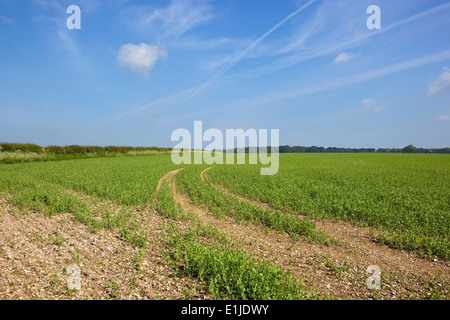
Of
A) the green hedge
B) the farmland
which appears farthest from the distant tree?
the green hedge

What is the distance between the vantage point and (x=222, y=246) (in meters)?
9.27

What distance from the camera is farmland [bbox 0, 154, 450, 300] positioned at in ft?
22.4

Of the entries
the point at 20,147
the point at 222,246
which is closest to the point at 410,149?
the point at 222,246

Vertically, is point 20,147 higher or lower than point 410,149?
lower

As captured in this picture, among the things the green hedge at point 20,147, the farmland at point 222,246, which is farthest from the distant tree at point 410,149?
the green hedge at point 20,147

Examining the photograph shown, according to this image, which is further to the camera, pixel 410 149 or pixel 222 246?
pixel 410 149

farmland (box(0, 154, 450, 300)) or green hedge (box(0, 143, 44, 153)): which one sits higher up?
green hedge (box(0, 143, 44, 153))

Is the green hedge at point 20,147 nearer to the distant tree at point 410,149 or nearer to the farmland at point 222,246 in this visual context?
the farmland at point 222,246

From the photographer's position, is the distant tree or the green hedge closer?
the green hedge

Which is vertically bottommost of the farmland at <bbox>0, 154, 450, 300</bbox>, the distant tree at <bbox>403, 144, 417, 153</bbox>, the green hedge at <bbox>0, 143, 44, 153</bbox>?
the farmland at <bbox>0, 154, 450, 300</bbox>

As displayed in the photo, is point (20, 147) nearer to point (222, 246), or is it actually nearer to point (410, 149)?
point (222, 246)

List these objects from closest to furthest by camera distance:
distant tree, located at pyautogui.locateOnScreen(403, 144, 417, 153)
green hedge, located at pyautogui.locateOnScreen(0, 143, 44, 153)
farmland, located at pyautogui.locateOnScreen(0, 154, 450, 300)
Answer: farmland, located at pyautogui.locateOnScreen(0, 154, 450, 300) < green hedge, located at pyautogui.locateOnScreen(0, 143, 44, 153) < distant tree, located at pyautogui.locateOnScreen(403, 144, 417, 153)

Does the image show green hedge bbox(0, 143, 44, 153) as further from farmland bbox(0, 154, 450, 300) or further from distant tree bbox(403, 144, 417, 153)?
distant tree bbox(403, 144, 417, 153)

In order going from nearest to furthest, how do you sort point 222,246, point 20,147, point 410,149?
point 222,246, point 20,147, point 410,149
